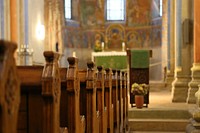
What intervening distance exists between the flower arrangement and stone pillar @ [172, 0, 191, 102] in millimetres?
1925

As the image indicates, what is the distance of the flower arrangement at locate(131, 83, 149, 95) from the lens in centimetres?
776

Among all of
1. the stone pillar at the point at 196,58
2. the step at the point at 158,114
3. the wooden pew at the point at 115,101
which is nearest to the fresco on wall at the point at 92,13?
the stone pillar at the point at 196,58

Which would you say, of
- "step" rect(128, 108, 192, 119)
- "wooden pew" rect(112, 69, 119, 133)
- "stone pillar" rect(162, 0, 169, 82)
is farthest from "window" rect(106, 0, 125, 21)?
"wooden pew" rect(112, 69, 119, 133)

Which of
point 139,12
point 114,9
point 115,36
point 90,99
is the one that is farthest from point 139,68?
point 114,9

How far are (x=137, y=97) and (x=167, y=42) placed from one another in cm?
743

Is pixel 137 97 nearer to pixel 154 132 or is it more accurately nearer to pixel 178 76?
pixel 154 132

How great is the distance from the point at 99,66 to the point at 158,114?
3565 millimetres

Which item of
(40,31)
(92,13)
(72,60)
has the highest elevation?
(92,13)

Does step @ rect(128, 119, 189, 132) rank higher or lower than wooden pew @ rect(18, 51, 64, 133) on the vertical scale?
lower

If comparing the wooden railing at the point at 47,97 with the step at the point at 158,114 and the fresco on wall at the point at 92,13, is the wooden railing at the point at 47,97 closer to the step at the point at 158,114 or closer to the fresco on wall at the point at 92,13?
the step at the point at 158,114

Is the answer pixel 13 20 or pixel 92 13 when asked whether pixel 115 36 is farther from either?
pixel 13 20

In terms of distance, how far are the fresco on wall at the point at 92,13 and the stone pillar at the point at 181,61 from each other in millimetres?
8525

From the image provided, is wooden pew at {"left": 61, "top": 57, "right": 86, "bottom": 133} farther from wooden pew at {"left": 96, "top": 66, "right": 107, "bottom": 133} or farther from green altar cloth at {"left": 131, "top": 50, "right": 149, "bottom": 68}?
green altar cloth at {"left": 131, "top": 50, "right": 149, "bottom": 68}

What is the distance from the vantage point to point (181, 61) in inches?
395
